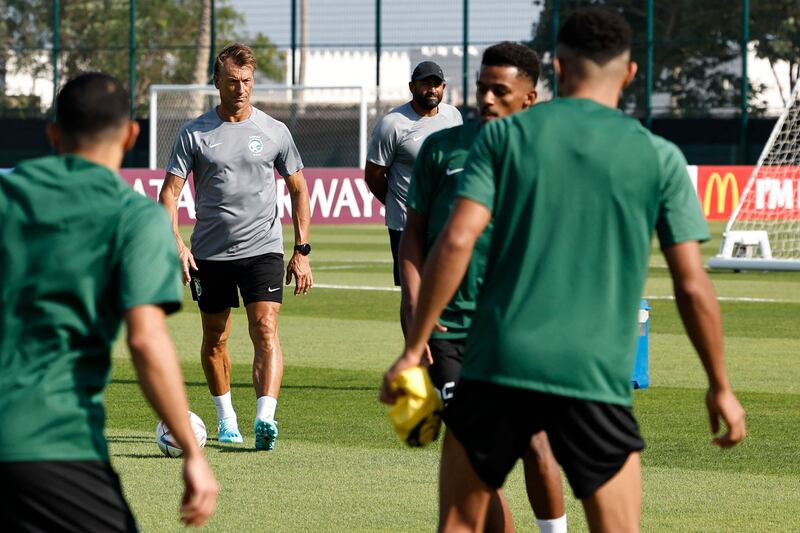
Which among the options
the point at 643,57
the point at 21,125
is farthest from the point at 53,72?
the point at 643,57

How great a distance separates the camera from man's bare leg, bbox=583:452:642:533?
14.8 feet

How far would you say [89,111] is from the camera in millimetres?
3998

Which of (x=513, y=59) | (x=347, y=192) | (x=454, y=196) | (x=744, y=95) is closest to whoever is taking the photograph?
(x=454, y=196)

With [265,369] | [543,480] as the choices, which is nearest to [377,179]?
[265,369]

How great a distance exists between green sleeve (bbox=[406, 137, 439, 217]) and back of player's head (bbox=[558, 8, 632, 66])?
1392 millimetres

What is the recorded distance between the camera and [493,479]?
453 centimetres

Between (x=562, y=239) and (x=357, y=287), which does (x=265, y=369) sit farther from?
(x=357, y=287)

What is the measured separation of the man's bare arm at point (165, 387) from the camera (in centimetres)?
390

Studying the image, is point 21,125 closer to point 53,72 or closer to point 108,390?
point 53,72

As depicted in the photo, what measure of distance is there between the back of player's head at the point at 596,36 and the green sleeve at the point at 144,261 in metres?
1.29

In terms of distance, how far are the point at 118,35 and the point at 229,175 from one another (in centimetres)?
4733

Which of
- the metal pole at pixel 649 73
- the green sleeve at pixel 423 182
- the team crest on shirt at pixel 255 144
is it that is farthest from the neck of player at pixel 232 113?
the metal pole at pixel 649 73

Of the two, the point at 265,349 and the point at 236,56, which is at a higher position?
the point at 236,56

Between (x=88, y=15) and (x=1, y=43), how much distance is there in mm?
4301
